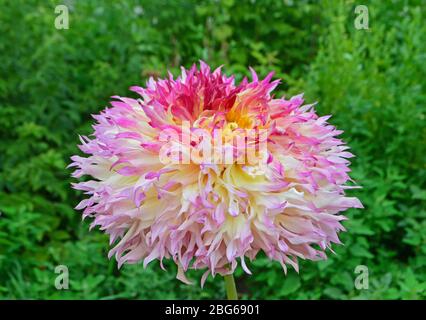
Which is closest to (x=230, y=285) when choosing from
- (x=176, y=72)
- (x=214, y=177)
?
(x=214, y=177)

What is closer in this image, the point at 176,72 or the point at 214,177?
the point at 214,177

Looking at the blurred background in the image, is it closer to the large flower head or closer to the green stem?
the green stem

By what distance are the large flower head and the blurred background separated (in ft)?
3.01

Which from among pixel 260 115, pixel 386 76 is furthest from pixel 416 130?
pixel 260 115

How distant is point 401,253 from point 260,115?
1.50 meters

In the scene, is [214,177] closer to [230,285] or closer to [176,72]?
[230,285]

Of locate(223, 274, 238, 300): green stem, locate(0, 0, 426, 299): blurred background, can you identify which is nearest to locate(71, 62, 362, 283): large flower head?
locate(223, 274, 238, 300): green stem

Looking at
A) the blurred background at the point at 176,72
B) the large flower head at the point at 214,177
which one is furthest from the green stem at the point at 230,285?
the blurred background at the point at 176,72

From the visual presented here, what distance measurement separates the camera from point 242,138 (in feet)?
3.45

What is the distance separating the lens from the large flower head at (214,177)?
1.02 meters

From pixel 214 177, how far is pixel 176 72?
2.04 meters

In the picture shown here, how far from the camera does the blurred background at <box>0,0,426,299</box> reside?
214 centimetres

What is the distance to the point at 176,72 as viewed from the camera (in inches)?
119

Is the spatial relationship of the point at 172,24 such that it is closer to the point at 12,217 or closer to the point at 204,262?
the point at 12,217
